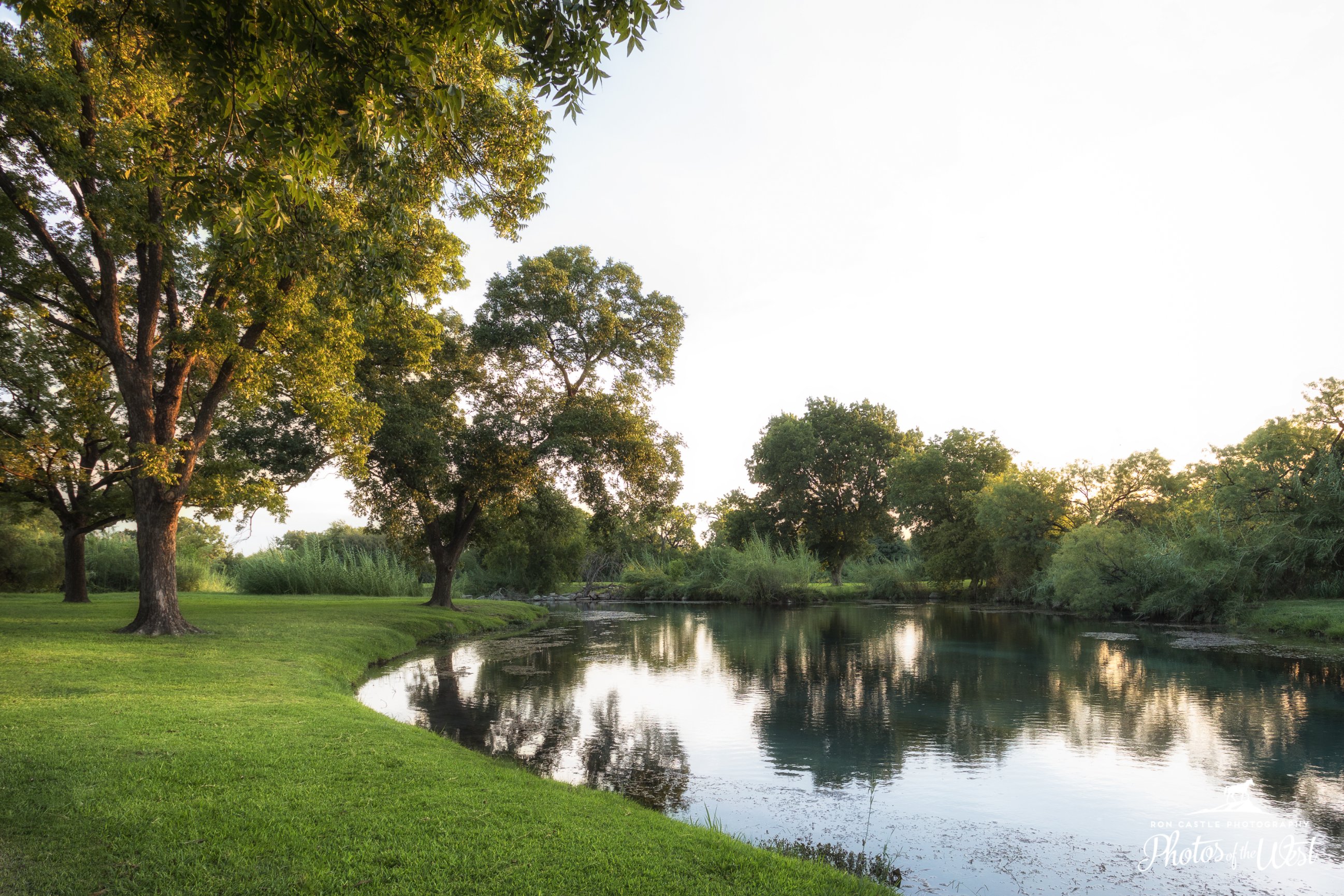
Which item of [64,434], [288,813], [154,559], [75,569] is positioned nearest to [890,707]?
[288,813]

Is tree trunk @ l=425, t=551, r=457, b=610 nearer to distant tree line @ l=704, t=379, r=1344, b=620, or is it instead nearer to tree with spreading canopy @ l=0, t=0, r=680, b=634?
tree with spreading canopy @ l=0, t=0, r=680, b=634

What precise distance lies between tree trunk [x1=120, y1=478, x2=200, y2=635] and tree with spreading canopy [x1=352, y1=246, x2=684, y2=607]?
26.0 ft

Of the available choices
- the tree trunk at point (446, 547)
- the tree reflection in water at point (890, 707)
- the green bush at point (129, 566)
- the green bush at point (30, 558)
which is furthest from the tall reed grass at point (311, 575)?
the tree reflection in water at point (890, 707)

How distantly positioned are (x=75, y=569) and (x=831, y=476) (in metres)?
50.9

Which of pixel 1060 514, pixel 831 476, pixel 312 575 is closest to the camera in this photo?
pixel 312 575

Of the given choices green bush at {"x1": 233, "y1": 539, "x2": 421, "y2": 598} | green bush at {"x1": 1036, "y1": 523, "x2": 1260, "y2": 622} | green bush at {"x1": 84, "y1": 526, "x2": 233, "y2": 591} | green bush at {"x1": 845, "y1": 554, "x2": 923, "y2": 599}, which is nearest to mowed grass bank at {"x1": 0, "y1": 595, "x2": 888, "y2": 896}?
green bush at {"x1": 233, "y1": 539, "x2": 421, "y2": 598}

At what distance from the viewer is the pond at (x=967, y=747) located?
22.3 feet

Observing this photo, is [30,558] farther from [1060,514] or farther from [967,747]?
[1060,514]

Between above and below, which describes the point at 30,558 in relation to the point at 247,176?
below

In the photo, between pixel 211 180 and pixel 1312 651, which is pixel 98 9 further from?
pixel 1312 651

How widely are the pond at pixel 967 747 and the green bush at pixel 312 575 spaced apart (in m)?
15.7

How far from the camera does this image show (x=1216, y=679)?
1599 centimetres

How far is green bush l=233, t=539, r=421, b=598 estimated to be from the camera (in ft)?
111

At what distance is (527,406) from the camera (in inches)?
1044
